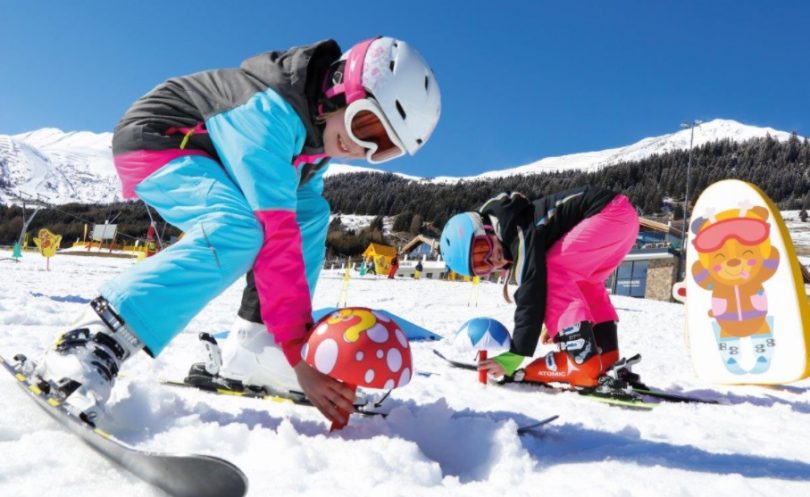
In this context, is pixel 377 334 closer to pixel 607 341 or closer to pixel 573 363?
pixel 573 363

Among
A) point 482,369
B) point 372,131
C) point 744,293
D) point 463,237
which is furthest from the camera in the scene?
point 744,293

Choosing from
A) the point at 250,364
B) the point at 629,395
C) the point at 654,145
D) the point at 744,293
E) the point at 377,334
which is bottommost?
the point at 629,395

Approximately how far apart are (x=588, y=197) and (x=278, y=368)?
8.10 ft

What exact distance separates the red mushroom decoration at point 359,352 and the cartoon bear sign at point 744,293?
10.0ft

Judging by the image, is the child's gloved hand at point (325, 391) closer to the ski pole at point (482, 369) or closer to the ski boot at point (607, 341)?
the ski pole at point (482, 369)

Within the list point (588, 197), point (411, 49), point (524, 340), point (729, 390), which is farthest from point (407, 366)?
point (729, 390)

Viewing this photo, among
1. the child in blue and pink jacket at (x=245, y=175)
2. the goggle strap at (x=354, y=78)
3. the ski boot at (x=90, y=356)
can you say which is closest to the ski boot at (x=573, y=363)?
the child in blue and pink jacket at (x=245, y=175)

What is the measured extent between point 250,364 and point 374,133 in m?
1.03

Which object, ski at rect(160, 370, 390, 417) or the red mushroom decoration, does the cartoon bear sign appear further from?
the red mushroom decoration

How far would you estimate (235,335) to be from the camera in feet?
7.34

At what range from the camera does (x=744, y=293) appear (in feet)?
12.7

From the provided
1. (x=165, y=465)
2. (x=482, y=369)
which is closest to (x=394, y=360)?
(x=165, y=465)

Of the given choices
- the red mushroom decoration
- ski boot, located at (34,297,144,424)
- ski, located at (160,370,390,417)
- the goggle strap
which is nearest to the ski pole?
ski, located at (160,370,390,417)

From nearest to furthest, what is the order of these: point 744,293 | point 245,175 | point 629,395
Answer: point 245,175
point 629,395
point 744,293
